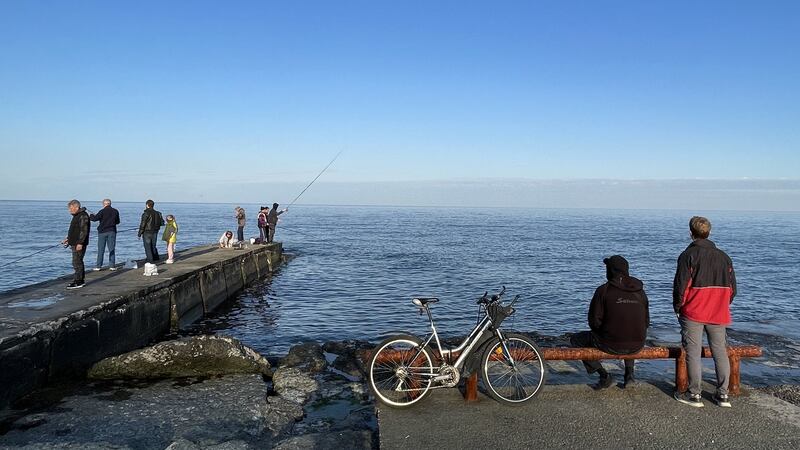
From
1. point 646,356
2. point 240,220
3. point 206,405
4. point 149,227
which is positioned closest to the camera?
point 646,356

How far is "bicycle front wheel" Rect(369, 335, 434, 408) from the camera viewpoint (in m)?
5.91

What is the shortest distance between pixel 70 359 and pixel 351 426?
5.48 meters

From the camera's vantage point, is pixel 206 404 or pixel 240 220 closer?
pixel 206 404

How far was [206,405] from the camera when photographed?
7.90 meters

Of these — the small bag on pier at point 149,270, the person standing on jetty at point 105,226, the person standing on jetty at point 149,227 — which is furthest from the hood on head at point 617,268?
the person standing on jetty at point 149,227

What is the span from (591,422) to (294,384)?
5.28 m

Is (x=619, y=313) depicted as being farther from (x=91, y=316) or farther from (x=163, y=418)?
(x=91, y=316)

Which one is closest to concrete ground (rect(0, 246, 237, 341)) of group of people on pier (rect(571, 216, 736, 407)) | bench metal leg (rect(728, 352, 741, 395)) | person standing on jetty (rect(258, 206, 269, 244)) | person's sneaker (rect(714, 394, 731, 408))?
group of people on pier (rect(571, 216, 736, 407))

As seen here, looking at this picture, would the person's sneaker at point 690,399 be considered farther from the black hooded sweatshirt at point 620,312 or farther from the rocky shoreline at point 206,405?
the rocky shoreline at point 206,405

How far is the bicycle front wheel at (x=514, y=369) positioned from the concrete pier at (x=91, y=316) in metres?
6.93

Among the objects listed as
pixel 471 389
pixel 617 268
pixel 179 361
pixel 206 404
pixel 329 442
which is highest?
pixel 617 268

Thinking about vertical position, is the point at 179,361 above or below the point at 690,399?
below

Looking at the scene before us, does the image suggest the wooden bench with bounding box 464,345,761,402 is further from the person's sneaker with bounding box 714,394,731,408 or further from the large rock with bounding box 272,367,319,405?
the large rock with bounding box 272,367,319,405

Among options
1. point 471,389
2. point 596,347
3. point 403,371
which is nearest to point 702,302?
point 596,347
